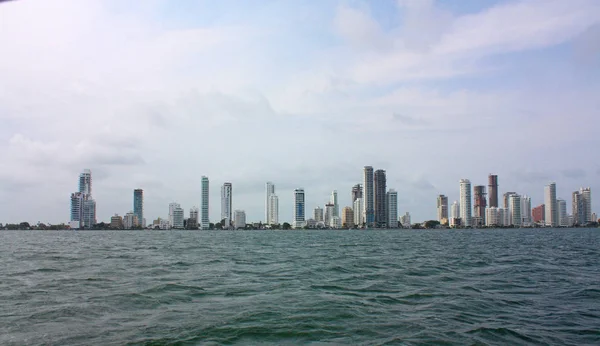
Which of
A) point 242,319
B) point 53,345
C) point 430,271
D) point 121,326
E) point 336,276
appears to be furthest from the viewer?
point 430,271

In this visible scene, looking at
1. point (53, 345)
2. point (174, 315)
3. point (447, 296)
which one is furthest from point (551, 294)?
point (53, 345)

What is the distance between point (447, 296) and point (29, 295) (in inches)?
713

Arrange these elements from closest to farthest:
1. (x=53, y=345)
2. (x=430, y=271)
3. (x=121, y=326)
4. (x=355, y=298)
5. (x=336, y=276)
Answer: (x=53, y=345), (x=121, y=326), (x=355, y=298), (x=336, y=276), (x=430, y=271)

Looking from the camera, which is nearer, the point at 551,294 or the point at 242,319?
the point at 242,319

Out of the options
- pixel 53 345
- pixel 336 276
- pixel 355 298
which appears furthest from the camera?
pixel 336 276

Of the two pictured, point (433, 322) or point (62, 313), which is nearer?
point (433, 322)

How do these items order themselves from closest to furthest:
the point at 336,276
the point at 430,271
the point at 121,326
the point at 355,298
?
the point at 121,326
the point at 355,298
the point at 336,276
the point at 430,271

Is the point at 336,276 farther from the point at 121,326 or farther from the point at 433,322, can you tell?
the point at 121,326

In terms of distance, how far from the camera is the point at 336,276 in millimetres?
26984

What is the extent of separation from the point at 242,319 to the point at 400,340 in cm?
531

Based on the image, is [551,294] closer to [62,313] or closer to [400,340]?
[400,340]

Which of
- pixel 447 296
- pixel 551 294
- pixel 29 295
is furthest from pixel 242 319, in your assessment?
pixel 551 294

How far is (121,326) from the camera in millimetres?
14398

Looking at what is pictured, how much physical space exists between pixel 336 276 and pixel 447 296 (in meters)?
8.30
